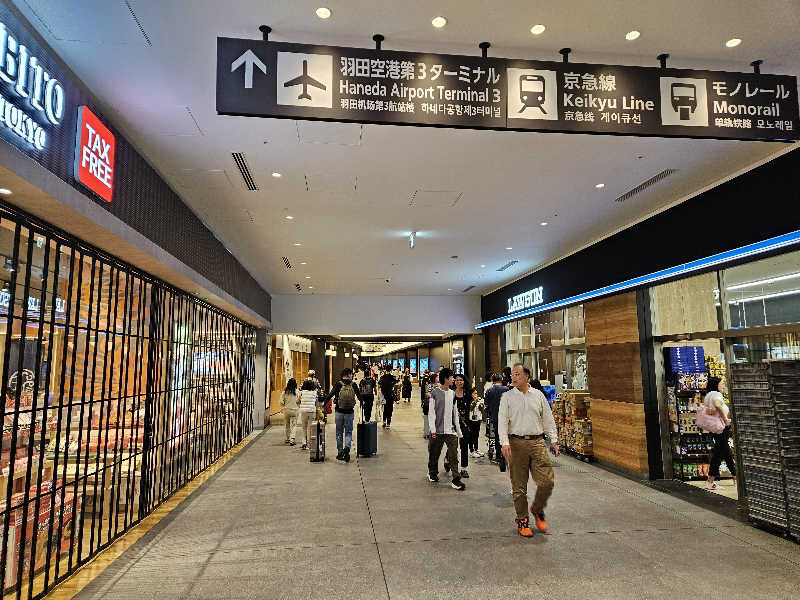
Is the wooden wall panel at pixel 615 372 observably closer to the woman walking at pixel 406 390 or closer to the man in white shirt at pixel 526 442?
the man in white shirt at pixel 526 442

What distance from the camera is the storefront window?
5066mm

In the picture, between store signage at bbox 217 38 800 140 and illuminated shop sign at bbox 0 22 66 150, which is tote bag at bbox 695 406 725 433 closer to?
store signage at bbox 217 38 800 140

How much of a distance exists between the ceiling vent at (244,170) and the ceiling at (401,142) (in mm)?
91

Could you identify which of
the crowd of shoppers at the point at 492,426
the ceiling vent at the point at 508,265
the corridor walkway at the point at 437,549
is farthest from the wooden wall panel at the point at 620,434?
the ceiling vent at the point at 508,265

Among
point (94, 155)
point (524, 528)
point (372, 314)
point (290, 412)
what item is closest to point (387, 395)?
point (372, 314)

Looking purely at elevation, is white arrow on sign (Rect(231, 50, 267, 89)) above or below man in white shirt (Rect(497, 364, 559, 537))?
above

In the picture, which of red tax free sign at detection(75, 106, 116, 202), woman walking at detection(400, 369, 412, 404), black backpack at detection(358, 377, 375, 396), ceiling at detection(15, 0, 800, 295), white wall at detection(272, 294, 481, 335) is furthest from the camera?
woman walking at detection(400, 369, 412, 404)

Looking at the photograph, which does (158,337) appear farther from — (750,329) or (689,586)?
(750,329)

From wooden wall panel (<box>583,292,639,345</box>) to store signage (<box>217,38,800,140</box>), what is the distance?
15.5 feet

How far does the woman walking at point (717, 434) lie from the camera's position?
6.61 meters

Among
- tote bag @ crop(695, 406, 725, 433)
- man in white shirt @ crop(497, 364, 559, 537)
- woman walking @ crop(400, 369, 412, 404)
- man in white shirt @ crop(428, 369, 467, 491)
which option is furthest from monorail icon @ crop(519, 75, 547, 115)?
woman walking @ crop(400, 369, 412, 404)

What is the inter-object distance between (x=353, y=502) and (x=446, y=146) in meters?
4.14

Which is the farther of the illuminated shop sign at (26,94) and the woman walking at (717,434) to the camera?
the woman walking at (717,434)

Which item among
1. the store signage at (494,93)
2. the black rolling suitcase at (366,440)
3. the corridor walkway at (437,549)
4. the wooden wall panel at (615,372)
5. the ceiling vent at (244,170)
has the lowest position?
the corridor walkway at (437,549)
